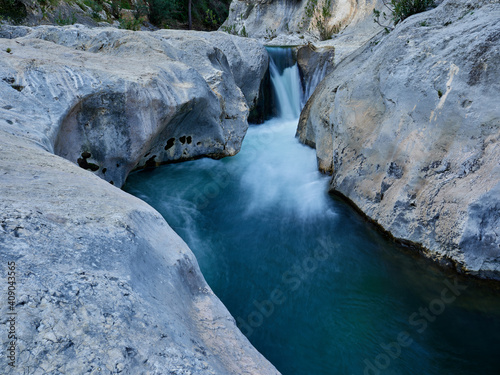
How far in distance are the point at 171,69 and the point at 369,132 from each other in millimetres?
3638

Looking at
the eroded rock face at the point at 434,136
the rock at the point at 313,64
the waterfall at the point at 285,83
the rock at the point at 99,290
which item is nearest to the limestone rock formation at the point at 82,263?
the rock at the point at 99,290

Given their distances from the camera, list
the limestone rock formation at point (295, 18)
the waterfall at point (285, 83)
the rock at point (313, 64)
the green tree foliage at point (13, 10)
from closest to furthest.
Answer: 1. the rock at point (313, 64)
2. the waterfall at point (285, 83)
3. the green tree foliage at point (13, 10)
4. the limestone rock formation at point (295, 18)

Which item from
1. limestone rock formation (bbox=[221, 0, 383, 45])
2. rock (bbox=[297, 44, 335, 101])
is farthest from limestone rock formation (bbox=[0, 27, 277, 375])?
limestone rock formation (bbox=[221, 0, 383, 45])

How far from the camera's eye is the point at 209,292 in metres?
2.32

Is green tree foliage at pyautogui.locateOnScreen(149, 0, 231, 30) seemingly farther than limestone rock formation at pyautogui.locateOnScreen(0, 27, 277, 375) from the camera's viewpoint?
Yes

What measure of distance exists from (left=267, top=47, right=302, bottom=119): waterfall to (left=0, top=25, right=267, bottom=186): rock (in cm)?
351

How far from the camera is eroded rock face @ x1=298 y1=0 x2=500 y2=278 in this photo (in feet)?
12.4

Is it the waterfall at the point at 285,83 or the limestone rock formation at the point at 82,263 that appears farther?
the waterfall at the point at 285,83

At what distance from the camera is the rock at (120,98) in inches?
156

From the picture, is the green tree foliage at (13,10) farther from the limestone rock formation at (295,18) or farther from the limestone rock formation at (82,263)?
the limestone rock formation at (295,18)

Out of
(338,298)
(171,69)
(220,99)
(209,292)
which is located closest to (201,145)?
(220,99)

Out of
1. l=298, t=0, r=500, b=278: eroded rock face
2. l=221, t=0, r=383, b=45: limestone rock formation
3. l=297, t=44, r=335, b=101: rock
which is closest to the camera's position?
l=298, t=0, r=500, b=278: eroded rock face

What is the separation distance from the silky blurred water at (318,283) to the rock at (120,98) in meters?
0.89

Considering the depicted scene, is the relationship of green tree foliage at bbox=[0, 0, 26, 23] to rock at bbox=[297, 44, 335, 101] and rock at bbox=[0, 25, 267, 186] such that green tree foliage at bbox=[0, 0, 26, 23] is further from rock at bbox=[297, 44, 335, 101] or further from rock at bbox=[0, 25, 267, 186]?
rock at bbox=[297, 44, 335, 101]
